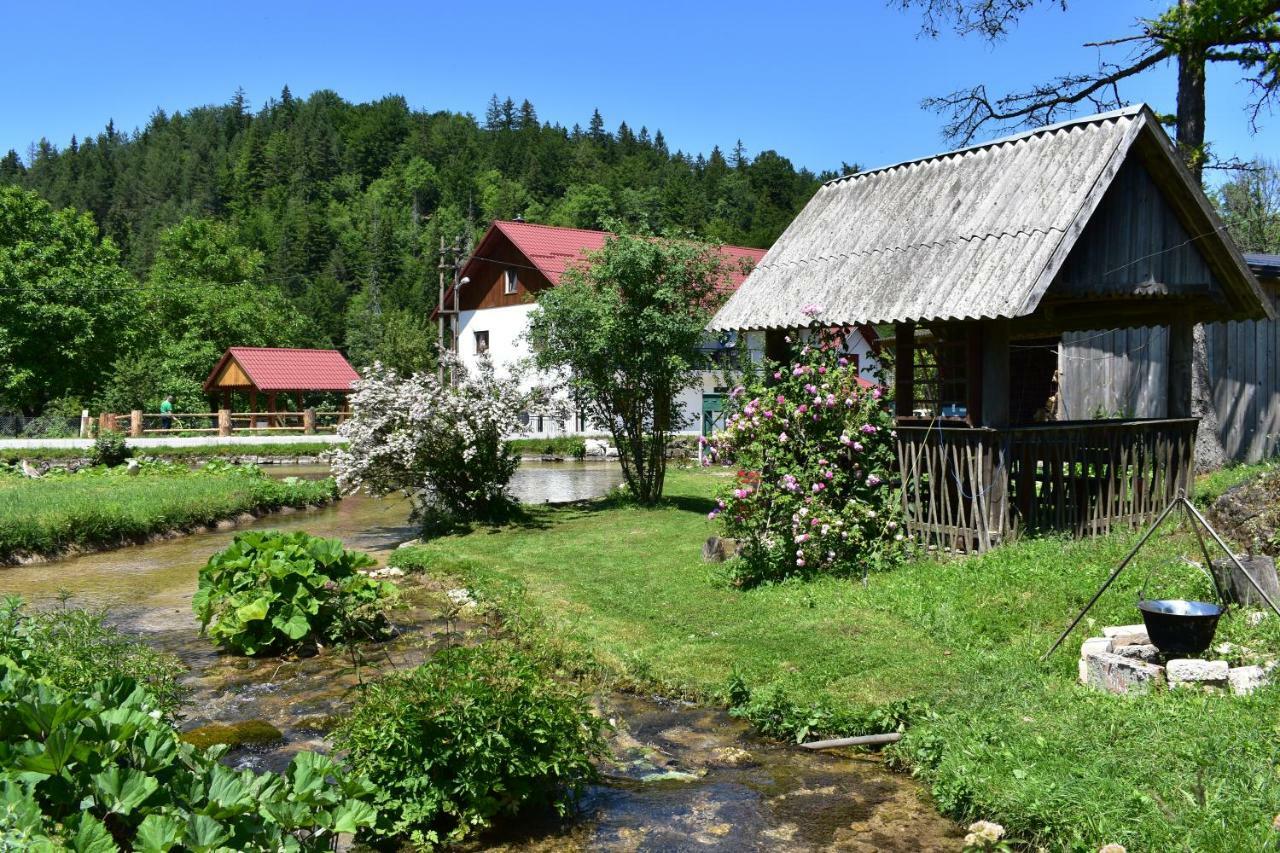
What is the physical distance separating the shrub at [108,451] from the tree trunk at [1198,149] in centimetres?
2911

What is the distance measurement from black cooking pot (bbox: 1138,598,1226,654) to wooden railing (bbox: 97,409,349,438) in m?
35.8

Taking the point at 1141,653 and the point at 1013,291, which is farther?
the point at 1013,291

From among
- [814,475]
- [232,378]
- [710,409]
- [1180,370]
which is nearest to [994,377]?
[814,475]

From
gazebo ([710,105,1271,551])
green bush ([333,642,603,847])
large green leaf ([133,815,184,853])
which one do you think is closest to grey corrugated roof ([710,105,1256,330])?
gazebo ([710,105,1271,551])

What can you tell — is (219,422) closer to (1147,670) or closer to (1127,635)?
(1127,635)

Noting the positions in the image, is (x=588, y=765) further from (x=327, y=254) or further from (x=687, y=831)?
(x=327, y=254)

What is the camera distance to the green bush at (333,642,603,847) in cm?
600

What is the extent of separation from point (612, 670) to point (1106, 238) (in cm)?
738

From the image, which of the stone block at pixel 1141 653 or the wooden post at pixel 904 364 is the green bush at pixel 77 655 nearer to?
the stone block at pixel 1141 653

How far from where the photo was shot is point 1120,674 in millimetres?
7199

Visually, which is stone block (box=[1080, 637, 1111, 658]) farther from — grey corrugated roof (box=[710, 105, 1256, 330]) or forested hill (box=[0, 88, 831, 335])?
forested hill (box=[0, 88, 831, 335])

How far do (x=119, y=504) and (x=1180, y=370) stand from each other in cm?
1807

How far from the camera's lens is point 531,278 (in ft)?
138

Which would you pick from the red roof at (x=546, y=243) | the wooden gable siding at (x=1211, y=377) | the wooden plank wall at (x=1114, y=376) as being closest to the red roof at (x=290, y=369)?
the red roof at (x=546, y=243)
